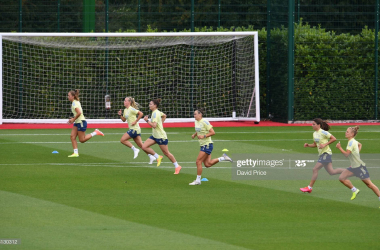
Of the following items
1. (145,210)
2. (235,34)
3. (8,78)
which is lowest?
(145,210)

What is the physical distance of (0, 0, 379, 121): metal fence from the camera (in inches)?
1046

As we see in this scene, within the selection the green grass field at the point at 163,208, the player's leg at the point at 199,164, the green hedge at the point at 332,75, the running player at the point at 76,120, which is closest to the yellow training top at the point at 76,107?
the running player at the point at 76,120

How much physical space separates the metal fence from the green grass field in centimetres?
1034

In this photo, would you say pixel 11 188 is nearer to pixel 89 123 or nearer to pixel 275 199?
pixel 275 199

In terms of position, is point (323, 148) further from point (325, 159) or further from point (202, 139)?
point (202, 139)

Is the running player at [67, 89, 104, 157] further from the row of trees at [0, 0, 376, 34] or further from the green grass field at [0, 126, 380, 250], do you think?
the row of trees at [0, 0, 376, 34]

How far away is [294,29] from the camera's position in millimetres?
26641

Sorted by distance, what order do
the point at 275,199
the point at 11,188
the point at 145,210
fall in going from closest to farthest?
the point at 145,210, the point at 275,199, the point at 11,188

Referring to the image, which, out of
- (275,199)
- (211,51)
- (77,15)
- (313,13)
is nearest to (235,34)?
(211,51)

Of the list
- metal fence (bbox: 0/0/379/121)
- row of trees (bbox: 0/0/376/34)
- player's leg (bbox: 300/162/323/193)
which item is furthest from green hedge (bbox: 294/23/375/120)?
player's leg (bbox: 300/162/323/193)

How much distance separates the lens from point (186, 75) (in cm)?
2689

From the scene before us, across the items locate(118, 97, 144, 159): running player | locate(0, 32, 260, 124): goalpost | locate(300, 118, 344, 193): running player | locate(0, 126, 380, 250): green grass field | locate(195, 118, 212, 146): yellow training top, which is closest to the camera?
locate(0, 126, 380, 250): green grass field

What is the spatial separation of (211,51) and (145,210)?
17.2m

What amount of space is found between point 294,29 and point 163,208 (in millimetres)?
17468
